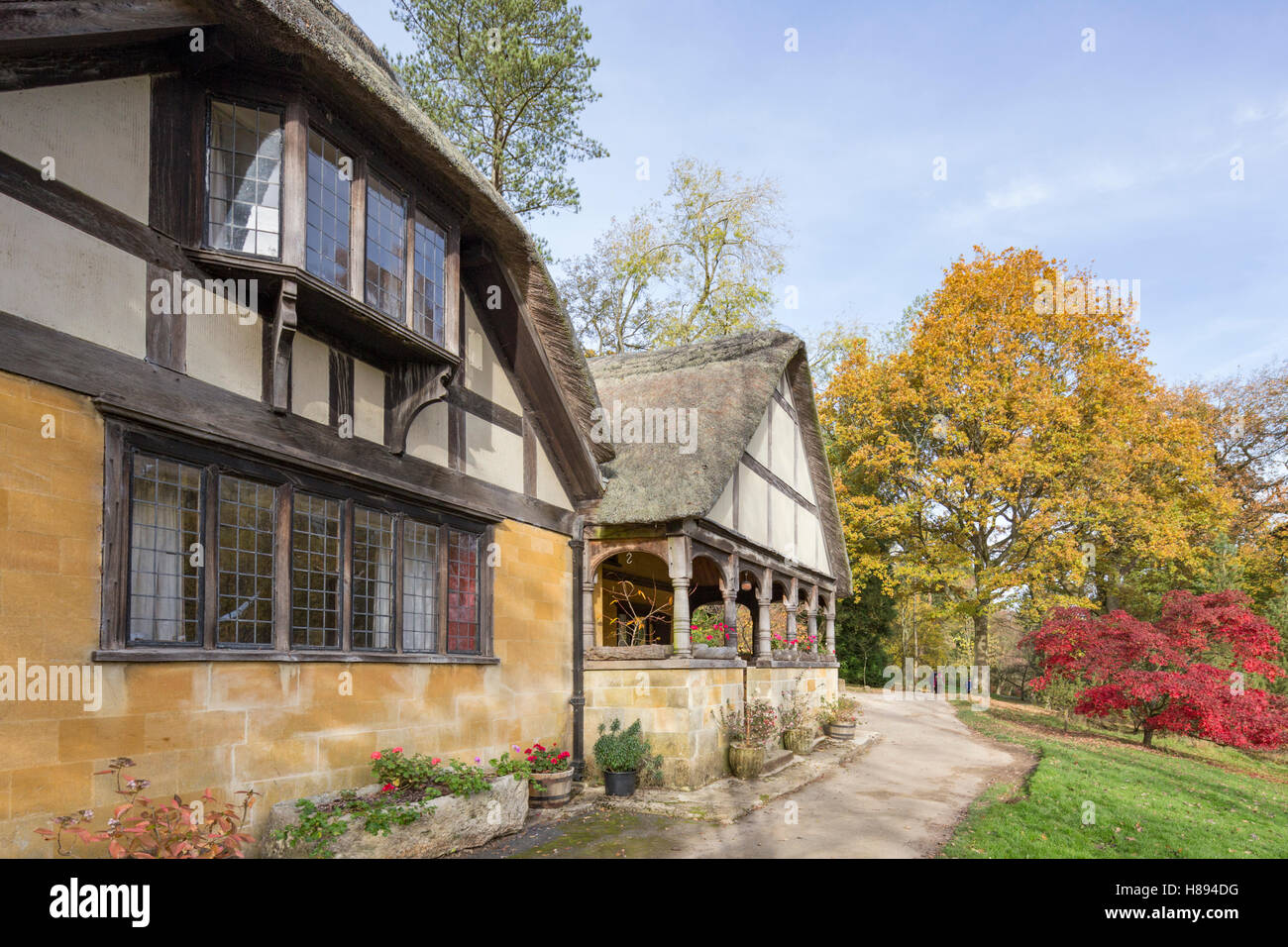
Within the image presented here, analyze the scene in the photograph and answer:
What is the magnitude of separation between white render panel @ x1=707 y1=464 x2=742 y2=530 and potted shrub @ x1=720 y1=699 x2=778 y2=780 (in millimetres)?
2849

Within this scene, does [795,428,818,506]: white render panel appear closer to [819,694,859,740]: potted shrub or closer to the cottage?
[819,694,859,740]: potted shrub

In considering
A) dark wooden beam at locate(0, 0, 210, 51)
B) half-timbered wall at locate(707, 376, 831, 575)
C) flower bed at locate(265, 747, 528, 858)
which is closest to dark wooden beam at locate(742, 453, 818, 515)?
half-timbered wall at locate(707, 376, 831, 575)

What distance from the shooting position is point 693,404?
14.0m

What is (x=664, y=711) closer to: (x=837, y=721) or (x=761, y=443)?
(x=761, y=443)

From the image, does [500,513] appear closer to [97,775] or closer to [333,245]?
[333,245]

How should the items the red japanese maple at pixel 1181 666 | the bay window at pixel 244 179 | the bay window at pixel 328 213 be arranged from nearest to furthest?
the bay window at pixel 244 179 < the bay window at pixel 328 213 < the red japanese maple at pixel 1181 666

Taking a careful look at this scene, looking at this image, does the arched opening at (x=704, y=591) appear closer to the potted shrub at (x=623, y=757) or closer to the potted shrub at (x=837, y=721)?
the potted shrub at (x=837, y=721)

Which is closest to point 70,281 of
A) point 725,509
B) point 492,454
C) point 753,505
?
point 492,454

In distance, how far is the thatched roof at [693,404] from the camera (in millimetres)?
12289

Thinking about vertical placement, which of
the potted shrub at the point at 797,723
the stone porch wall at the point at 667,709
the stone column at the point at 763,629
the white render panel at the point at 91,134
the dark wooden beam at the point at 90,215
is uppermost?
the white render panel at the point at 91,134

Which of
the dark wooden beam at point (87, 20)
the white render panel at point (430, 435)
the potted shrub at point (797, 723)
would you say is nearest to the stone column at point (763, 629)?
the potted shrub at point (797, 723)

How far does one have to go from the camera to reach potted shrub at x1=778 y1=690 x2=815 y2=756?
15602 mm

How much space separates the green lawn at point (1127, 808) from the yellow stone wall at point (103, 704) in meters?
5.72

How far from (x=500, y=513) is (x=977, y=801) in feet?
23.5
